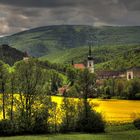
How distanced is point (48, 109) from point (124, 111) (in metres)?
38.1

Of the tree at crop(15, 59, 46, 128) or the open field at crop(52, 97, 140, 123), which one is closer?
the tree at crop(15, 59, 46, 128)

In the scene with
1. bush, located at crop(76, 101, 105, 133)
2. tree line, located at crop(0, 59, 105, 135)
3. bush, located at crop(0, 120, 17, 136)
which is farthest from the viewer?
bush, located at crop(76, 101, 105, 133)

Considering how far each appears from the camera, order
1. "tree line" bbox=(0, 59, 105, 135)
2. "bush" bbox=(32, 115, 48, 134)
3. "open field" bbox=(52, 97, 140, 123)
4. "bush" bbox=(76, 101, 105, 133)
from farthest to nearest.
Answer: "open field" bbox=(52, 97, 140, 123) → "bush" bbox=(76, 101, 105, 133) → "tree line" bbox=(0, 59, 105, 135) → "bush" bbox=(32, 115, 48, 134)

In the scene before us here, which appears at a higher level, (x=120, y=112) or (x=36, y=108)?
(x=36, y=108)

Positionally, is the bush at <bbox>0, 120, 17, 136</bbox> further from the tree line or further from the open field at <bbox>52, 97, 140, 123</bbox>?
the open field at <bbox>52, 97, 140, 123</bbox>

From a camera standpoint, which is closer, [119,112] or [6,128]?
[6,128]

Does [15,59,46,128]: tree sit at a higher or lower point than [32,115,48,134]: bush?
higher

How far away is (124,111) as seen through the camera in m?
111

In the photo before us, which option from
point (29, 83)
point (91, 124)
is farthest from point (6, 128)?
point (91, 124)

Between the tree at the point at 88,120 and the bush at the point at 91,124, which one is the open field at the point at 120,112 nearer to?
the tree at the point at 88,120

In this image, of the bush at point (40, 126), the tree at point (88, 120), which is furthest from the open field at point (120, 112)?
the bush at point (40, 126)

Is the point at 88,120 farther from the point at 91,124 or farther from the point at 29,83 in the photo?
the point at 29,83

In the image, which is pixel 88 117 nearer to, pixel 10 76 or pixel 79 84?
pixel 79 84

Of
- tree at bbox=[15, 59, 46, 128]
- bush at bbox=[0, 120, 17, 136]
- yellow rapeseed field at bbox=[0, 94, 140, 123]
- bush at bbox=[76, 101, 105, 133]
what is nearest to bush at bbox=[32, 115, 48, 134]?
tree at bbox=[15, 59, 46, 128]
